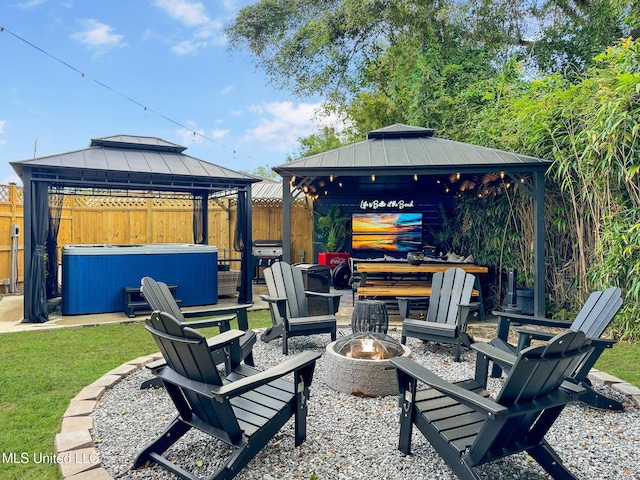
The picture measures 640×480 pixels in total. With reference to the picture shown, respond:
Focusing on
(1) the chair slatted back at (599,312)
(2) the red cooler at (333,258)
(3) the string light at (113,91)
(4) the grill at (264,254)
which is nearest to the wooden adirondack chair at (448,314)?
(1) the chair slatted back at (599,312)

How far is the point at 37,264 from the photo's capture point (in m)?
5.52

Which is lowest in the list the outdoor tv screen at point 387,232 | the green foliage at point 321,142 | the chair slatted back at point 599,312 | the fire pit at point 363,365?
the fire pit at point 363,365

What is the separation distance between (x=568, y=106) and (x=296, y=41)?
9.31 metres

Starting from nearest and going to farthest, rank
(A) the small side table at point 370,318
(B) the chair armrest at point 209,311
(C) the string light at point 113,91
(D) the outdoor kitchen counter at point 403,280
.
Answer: (B) the chair armrest at point 209,311
(A) the small side table at point 370,318
(D) the outdoor kitchen counter at point 403,280
(C) the string light at point 113,91

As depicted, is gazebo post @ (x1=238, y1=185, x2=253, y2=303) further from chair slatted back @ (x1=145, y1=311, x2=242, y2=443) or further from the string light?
chair slatted back @ (x1=145, y1=311, x2=242, y2=443)

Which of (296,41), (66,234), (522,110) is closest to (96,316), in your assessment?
(66,234)

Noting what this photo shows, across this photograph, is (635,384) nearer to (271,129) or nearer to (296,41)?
(296,41)

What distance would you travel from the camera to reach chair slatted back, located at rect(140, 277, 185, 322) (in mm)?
3040

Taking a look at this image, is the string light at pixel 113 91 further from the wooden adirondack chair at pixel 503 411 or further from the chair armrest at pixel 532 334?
the chair armrest at pixel 532 334

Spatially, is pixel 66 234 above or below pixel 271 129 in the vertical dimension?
below

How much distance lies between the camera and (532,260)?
20.1ft

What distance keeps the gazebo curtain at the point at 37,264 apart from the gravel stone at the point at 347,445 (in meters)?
3.31

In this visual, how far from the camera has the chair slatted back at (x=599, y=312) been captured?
2842 millimetres

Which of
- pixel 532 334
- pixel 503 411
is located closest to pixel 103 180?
pixel 532 334
